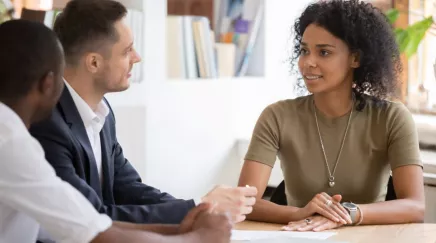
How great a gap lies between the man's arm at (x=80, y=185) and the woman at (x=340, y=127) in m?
0.50

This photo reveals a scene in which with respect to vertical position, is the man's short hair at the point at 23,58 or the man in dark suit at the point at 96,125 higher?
the man's short hair at the point at 23,58

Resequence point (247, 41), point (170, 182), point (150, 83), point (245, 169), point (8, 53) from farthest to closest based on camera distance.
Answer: point (247, 41) → point (170, 182) → point (150, 83) → point (245, 169) → point (8, 53)

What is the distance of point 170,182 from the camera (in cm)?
356

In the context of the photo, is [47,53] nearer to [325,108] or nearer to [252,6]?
[325,108]

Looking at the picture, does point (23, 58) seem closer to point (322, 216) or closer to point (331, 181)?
point (322, 216)

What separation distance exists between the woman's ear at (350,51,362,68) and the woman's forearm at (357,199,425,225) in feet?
1.57

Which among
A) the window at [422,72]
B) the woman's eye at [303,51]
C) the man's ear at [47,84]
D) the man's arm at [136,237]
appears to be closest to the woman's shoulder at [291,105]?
the woman's eye at [303,51]

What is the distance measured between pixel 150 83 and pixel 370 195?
1276mm

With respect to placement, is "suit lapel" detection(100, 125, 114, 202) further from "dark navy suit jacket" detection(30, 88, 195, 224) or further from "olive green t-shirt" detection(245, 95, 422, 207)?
"olive green t-shirt" detection(245, 95, 422, 207)

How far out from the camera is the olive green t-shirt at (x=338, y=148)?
7.78ft

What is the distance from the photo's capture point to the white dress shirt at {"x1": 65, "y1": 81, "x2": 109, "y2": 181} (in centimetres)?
190

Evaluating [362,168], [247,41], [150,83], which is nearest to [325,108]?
[362,168]

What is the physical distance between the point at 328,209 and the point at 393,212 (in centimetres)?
22

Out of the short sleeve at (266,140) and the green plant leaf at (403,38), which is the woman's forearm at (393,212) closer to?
the short sleeve at (266,140)
